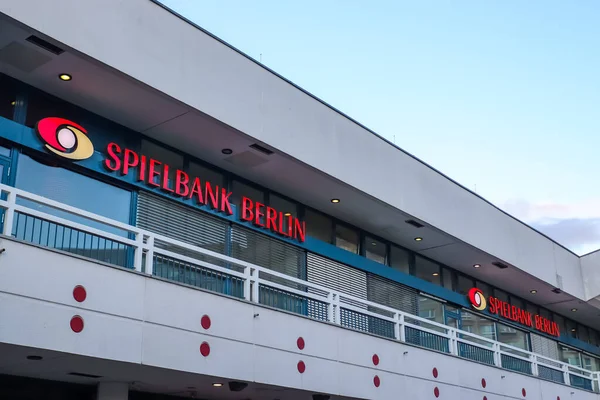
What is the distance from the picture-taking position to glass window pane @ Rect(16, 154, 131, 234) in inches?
545

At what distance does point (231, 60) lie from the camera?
15711 millimetres

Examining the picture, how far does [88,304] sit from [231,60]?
637 cm

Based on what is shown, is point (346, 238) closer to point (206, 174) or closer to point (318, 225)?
point (318, 225)

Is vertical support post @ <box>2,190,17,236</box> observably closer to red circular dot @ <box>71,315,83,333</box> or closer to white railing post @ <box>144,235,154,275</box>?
red circular dot @ <box>71,315,83,333</box>

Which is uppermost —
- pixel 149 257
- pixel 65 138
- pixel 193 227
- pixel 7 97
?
pixel 7 97

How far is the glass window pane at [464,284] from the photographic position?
25.5 m

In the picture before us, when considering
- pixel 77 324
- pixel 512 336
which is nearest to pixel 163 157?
pixel 77 324

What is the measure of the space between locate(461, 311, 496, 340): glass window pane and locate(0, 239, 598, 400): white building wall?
268 inches

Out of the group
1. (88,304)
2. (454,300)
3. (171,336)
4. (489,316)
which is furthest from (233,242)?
(489,316)

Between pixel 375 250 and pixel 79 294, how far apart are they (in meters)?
12.0

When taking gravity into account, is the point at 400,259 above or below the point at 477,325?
above

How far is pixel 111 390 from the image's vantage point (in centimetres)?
1378

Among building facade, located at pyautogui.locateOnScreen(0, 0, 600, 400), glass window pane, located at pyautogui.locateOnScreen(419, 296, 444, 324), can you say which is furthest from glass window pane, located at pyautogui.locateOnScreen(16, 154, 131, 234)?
glass window pane, located at pyautogui.locateOnScreen(419, 296, 444, 324)

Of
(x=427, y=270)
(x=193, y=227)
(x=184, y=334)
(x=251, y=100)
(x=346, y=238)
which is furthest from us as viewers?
(x=427, y=270)
